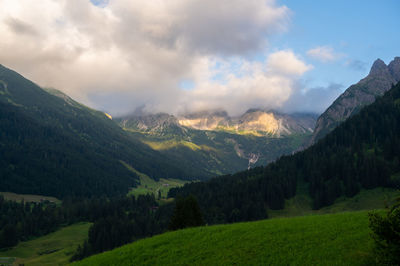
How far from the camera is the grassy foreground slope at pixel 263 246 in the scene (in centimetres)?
2452

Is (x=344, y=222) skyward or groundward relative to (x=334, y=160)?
groundward

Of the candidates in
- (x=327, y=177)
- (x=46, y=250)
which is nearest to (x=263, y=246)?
(x=327, y=177)

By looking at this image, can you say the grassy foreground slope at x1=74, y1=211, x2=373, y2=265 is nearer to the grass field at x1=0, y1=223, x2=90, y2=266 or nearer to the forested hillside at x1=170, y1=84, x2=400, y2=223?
the forested hillside at x1=170, y1=84, x2=400, y2=223

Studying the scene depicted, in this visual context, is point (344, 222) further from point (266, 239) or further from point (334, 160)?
point (334, 160)

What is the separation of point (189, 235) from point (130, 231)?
489ft

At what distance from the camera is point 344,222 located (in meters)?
32.9

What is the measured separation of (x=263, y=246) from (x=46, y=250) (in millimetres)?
187178

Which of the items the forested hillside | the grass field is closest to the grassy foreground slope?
the forested hillside

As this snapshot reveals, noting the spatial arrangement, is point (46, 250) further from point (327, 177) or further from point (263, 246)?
point (263, 246)

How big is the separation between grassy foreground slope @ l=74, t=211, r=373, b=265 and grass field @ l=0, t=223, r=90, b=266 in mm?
129118

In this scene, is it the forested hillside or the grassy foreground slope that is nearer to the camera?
the grassy foreground slope

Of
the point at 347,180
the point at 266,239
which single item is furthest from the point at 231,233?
the point at 347,180

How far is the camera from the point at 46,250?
6718 inches

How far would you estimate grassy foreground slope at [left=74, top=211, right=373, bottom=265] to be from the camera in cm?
2452
